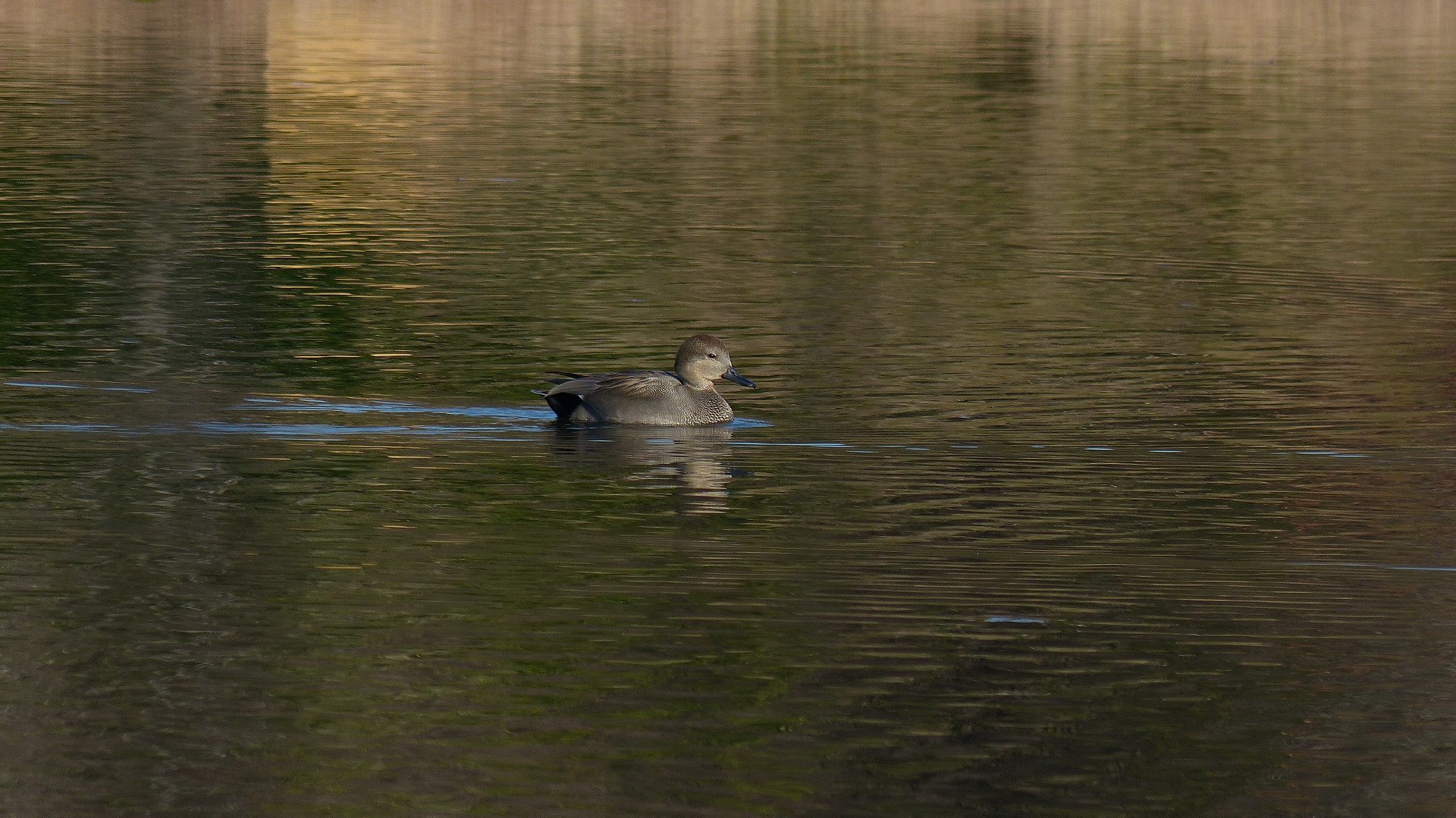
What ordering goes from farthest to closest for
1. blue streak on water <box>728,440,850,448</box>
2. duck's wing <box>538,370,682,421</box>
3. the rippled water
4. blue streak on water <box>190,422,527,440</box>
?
duck's wing <box>538,370,682,421</box>
blue streak on water <box>190,422,527,440</box>
blue streak on water <box>728,440,850,448</box>
the rippled water

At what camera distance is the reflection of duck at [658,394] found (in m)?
15.9

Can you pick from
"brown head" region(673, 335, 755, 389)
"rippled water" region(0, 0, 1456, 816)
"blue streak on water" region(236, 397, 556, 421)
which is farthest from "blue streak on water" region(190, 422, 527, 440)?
"brown head" region(673, 335, 755, 389)

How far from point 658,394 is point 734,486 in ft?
6.92

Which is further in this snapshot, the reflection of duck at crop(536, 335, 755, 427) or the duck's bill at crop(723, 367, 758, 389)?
the duck's bill at crop(723, 367, 758, 389)

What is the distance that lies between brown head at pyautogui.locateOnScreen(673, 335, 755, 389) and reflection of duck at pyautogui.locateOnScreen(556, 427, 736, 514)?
332mm

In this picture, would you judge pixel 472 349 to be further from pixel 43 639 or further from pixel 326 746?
pixel 326 746

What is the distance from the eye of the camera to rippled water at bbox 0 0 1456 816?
29.3 ft

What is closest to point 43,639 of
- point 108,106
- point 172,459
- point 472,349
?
point 172,459

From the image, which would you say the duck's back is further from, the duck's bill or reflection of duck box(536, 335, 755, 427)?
the duck's bill

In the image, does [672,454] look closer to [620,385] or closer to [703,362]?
[620,385]

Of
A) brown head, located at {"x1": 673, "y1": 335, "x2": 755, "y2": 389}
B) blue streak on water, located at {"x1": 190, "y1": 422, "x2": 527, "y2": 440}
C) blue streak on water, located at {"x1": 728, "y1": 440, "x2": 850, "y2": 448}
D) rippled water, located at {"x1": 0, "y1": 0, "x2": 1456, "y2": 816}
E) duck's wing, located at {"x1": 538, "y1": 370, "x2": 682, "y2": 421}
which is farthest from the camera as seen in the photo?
brown head, located at {"x1": 673, "y1": 335, "x2": 755, "y2": 389}

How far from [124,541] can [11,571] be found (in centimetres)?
84

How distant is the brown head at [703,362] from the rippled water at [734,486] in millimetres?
396

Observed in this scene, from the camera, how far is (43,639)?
10281 millimetres
